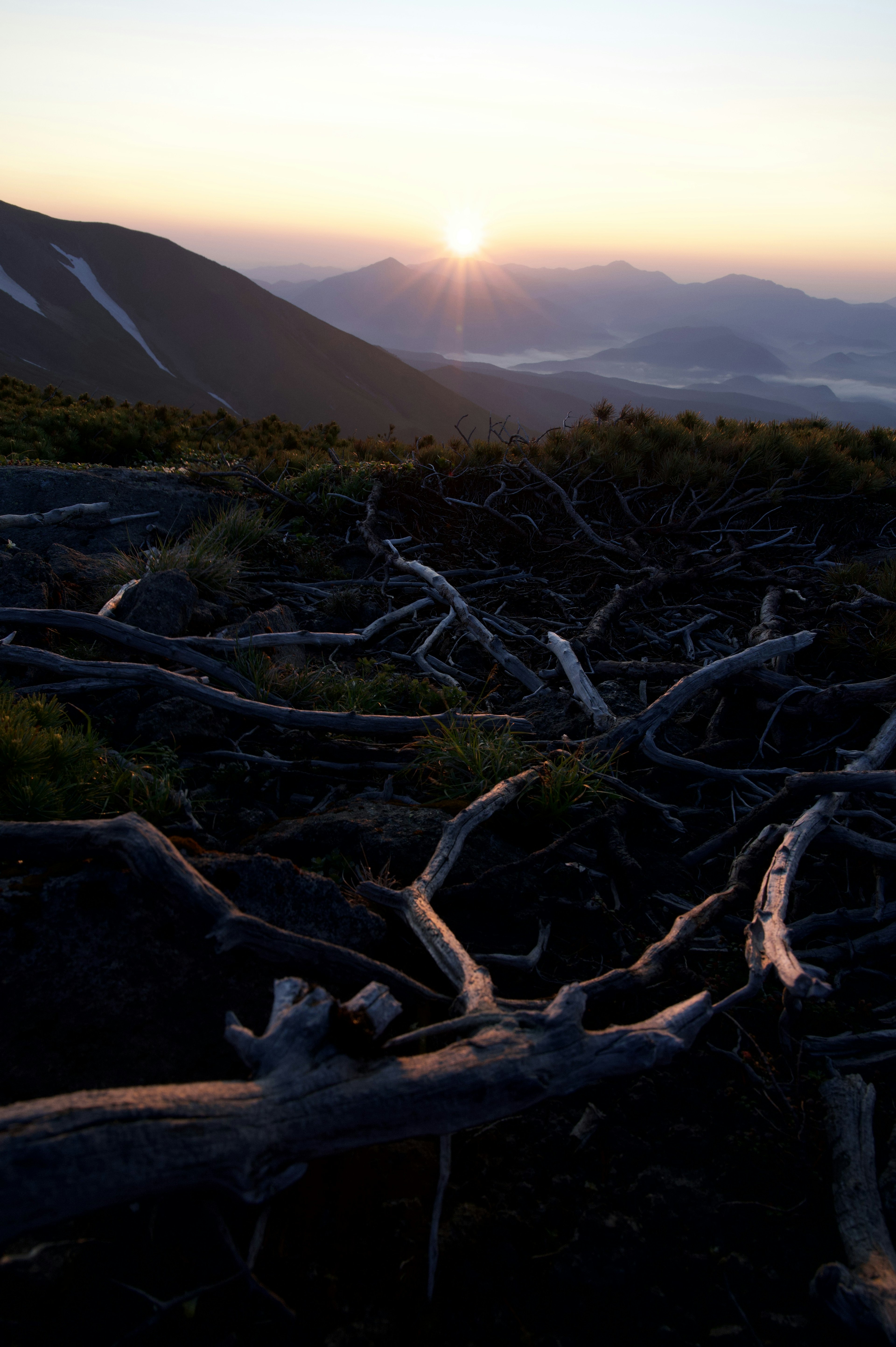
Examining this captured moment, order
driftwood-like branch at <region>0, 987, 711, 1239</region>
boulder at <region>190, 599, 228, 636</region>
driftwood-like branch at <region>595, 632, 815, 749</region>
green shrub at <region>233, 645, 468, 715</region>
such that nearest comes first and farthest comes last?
1. driftwood-like branch at <region>0, 987, 711, 1239</region>
2. driftwood-like branch at <region>595, 632, 815, 749</region>
3. green shrub at <region>233, 645, 468, 715</region>
4. boulder at <region>190, 599, 228, 636</region>

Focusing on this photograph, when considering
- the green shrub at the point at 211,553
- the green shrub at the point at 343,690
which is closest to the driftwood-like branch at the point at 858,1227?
the green shrub at the point at 343,690

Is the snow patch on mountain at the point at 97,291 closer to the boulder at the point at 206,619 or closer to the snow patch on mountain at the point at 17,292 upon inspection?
the snow patch on mountain at the point at 17,292

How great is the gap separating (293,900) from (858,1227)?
1.91 metres

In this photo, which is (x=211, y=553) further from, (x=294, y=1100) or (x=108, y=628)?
(x=294, y=1100)

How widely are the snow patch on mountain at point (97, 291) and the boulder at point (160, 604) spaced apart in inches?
7394

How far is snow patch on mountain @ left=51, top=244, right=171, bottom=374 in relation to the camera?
168250 mm

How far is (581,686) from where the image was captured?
4387 mm

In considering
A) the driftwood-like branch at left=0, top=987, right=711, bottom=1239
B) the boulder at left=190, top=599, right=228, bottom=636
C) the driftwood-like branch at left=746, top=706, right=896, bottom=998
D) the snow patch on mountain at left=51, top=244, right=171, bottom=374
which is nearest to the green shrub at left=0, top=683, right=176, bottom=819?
the driftwood-like branch at left=0, top=987, right=711, bottom=1239

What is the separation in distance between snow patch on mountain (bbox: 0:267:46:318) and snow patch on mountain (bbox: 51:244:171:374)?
15.2 m

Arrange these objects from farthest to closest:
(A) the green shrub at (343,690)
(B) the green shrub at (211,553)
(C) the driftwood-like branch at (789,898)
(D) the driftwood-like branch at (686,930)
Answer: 1. (B) the green shrub at (211,553)
2. (A) the green shrub at (343,690)
3. (D) the driftwood-like branch at (686,930)
4. (C) the driftwood-like branch at (789,898)

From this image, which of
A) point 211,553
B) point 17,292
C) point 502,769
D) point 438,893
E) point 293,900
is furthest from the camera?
point 17,292

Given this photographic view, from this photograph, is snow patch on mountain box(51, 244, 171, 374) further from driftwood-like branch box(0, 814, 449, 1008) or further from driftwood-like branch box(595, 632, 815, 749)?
driftwood-like branch box(0, 814, 449, 1008)

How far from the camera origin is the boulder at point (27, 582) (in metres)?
4.93

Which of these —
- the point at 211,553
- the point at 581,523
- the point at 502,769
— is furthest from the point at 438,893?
the point at 581,523
